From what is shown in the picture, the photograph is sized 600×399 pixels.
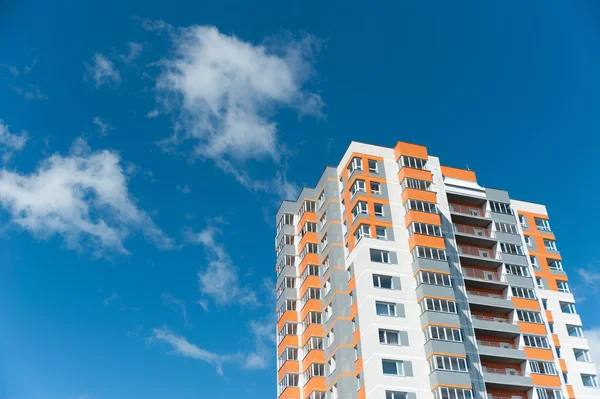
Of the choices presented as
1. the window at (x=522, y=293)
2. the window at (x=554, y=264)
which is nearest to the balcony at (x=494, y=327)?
the window at (x=522, y=293)

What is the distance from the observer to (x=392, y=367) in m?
68.5

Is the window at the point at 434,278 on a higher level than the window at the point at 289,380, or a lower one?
higher

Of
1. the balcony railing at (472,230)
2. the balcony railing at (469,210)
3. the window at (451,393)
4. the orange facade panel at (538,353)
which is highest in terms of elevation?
the balcony railing at (469,210)

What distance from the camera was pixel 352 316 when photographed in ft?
249

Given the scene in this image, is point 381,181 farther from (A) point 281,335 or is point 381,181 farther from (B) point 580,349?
(B) point 580,349

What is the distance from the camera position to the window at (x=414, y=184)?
81750 mm

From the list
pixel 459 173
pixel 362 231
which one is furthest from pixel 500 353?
pixel 459 173

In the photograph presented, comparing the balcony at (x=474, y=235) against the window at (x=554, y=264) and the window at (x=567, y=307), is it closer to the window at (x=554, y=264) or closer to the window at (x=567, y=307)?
the window at (x=554, y=264)

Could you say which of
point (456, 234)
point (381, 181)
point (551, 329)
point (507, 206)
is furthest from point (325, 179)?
point (551, 329)

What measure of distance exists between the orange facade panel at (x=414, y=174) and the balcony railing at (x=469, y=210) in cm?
665

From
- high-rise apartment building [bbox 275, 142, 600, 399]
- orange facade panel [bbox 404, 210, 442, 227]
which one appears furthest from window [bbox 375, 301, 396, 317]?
orange facade panel [bbox 404, 210, 442, 227]

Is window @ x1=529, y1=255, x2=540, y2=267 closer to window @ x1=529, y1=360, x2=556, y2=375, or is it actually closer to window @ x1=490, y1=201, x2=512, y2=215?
window @ x1=490, y1=201, x2=512, y2=215

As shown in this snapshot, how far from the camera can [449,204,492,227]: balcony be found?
8556 centimetres

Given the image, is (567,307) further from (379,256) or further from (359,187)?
(359,187)
